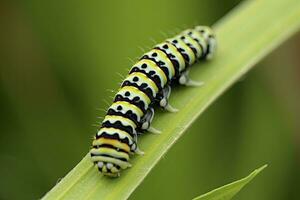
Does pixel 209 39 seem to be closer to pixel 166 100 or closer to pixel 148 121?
pixel 166 100

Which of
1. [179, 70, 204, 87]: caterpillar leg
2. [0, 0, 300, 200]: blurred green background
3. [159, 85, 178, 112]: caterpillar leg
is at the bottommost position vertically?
[0, 0, 300, 200]: blurred green background

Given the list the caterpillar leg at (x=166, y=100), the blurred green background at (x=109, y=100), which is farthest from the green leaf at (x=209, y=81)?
the blurred green background at (x=109, y=100)

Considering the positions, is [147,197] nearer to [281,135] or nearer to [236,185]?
[281,135]

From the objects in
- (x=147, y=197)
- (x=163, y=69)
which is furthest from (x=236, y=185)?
(x=147, y=197)

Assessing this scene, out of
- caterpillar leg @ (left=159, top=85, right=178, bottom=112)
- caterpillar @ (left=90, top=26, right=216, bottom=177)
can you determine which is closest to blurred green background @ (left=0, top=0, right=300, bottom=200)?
caterpillar @ (left=90, top=26, right=216, bottom=177)

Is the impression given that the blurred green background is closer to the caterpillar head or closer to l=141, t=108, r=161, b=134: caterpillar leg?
the caterpillar head

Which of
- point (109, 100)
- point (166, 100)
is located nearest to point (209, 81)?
point (166, 100)

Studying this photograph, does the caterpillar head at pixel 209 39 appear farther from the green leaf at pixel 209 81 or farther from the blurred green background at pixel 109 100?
the blurred green background at pixel 109 100
